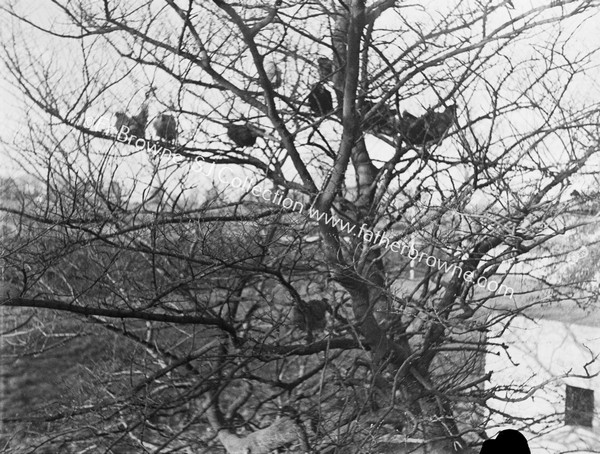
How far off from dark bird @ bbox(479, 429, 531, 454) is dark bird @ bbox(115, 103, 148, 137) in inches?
97.5

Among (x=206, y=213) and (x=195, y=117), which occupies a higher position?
(x=195, y=117)

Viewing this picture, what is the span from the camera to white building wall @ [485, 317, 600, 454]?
111 inches

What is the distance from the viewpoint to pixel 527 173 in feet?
8.34

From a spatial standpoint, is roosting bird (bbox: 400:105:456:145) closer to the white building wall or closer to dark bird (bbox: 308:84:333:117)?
dark bird (bbox: 308:84:333:117)

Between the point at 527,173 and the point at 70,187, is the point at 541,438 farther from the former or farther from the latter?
the point at 70,187

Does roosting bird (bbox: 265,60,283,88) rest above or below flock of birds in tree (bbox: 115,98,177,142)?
above

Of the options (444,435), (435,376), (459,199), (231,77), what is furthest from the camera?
(231,77)

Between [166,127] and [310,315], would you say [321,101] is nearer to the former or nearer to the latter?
[166,127]

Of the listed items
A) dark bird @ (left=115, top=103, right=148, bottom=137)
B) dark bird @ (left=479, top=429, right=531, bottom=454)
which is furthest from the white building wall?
dark bird @ (left=479, top=429, right=531, bottom=454)

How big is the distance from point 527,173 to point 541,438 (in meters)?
1.02

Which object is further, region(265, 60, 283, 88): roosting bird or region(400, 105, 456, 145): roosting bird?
region(265, 60, 283, 88): roosting bird

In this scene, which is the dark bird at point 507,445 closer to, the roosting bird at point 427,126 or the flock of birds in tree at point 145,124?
the roosting bird at point 427,126

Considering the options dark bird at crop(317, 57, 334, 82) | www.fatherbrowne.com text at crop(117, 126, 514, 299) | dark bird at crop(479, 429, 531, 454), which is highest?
dark bird at crop(317, 57, 334, 82)

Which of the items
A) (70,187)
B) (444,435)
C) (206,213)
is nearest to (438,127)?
(206,213)
